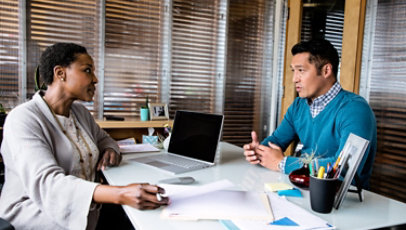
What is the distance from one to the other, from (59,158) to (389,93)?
2536mm

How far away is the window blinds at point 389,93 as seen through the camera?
99.3 inches

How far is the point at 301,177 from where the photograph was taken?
125 centimetres

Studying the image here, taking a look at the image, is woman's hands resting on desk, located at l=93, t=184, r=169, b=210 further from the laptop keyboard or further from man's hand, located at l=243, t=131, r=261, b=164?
man's hand, located at l=243, t=131, r=261, b=164

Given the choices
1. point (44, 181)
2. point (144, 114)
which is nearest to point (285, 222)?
point (44, 181)

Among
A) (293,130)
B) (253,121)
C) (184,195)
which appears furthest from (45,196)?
(253,121)

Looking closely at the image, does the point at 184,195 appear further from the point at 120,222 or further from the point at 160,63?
the point at 160,63

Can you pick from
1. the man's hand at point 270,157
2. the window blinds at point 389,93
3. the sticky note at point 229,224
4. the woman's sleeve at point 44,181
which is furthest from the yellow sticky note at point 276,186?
the window blinds at point 389,93

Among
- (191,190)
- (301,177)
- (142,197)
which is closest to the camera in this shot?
(142,197)

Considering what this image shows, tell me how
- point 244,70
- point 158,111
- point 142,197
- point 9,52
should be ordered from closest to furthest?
1. point 142,197
2. point 9,52
3. point 158,111
4. point 244,70

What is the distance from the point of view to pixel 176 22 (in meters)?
3.61

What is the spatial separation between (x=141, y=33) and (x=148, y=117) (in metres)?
0.96

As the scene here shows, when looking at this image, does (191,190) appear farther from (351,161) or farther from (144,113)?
(144,113)

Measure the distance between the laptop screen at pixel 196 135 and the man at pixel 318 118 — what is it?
0.61ft

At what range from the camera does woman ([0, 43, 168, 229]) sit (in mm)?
1062
